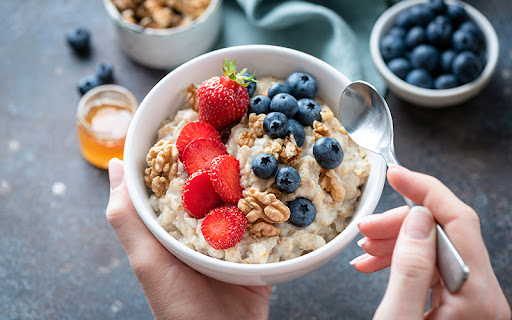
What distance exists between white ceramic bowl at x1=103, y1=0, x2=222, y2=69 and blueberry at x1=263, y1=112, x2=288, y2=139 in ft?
3.14

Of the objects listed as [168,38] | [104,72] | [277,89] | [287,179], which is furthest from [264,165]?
[104,72]

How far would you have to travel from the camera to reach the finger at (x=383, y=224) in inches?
50.9

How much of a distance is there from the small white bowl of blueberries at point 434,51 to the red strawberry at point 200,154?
41.7 inches

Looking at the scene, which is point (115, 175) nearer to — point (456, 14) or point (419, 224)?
point (419, 224)

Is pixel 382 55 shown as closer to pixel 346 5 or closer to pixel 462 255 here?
pixel 346 5

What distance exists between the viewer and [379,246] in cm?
143

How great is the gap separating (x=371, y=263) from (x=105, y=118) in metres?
1.32

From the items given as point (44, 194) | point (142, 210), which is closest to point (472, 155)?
point (142, 210)

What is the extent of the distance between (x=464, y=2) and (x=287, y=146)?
1.61 m

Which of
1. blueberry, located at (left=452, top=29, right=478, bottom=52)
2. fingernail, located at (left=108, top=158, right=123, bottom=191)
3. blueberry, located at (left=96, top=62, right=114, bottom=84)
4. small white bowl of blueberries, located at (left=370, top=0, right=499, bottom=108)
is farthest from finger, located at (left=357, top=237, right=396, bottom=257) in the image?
blueberry, located at (left=96, top=62, right=114, bottom=84)

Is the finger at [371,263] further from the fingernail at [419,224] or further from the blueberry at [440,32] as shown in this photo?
the blueberry at [440,32]

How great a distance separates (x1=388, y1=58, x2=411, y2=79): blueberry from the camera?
2148 millimetres

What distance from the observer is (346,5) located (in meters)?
2.36

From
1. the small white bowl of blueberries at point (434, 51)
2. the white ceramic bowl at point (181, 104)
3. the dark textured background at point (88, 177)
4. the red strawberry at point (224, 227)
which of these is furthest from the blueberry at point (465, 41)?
the red strawberry at point (224, 227)
